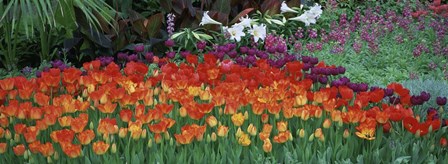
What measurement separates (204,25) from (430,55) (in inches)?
76.5

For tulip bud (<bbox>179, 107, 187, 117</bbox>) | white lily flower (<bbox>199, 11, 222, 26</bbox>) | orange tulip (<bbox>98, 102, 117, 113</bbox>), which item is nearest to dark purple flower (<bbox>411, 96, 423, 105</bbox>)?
tulip bud (<bbox>179, 107, 187, 117</bbox>)

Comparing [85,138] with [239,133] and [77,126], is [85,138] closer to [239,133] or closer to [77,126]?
[77,126]

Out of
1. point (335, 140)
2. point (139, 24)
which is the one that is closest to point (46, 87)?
point (335, 140)

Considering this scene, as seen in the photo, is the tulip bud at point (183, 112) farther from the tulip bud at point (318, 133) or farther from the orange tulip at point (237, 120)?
the tulip bud at point (318, 133)

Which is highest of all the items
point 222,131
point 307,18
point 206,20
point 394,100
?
point 222,131

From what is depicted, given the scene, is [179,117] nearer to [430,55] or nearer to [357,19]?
[430,55]

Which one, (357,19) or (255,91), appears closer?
(255,91)

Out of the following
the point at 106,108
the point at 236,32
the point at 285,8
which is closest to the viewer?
the point at 106,108

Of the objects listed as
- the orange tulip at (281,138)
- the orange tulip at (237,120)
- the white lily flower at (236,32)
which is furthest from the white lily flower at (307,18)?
the orange tulip at (281,138)

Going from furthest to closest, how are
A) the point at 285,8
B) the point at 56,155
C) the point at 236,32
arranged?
1. the point at 285,8
2. the point at 236,32
3. the point at 56,155

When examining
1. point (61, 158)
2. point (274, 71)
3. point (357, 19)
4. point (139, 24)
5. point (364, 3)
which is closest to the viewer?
point (61, 158)

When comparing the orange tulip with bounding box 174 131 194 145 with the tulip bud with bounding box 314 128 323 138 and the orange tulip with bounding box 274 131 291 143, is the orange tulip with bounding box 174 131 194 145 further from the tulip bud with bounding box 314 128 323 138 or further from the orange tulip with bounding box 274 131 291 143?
the tulip bud with bounding box 314 128 323 138

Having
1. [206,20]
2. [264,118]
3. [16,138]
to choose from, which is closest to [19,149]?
[16,138]

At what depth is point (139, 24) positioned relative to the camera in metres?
5.85
